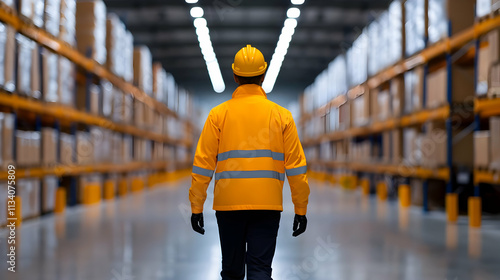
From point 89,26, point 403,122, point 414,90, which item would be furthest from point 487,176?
point 89,26

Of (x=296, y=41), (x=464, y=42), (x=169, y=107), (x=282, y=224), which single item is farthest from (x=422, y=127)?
(x=169, y=107)

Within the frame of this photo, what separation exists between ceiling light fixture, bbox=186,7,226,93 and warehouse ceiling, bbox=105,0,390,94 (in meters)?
0.16

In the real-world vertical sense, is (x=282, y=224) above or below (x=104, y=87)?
below

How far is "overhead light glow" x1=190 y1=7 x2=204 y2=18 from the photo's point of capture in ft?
41.7

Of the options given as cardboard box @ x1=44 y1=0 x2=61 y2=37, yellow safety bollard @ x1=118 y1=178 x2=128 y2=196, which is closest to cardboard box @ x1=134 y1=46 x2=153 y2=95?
yellow safety bollard @ x1=118 y1=178 x2=128 y2=196

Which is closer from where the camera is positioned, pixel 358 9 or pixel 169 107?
pixel 358 9

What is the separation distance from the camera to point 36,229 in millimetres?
5465

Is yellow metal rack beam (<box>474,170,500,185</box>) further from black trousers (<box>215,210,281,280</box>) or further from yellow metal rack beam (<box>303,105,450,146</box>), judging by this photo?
black trousers (<box>215,210,281,280</box>)

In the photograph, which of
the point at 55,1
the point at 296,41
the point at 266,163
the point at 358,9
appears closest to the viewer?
the point at 266,163

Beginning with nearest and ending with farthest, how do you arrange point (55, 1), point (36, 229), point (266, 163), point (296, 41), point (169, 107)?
point (266, 163) → point (36, 229) → point (55, 1) → point (296, 41) → point (169, 107)

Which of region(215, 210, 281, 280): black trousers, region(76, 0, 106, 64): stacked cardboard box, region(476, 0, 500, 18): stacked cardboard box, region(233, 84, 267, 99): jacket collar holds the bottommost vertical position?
region(215, 210, 281, 280): black trousers

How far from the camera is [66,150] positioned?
754 cm

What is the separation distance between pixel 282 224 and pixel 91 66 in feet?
14.1

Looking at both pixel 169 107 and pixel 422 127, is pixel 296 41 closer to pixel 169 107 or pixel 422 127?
pixel 169 107
